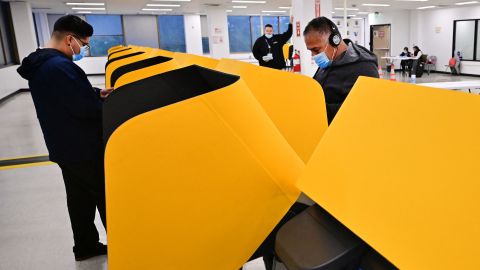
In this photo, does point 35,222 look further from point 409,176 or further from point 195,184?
point 409,176

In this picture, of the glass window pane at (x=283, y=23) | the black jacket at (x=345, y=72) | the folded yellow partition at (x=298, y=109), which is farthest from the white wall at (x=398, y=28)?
the folded yellow partition at (x=298, y=109)

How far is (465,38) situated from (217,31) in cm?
1096

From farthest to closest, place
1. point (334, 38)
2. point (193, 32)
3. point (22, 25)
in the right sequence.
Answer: point (193, 32), point (22, 25), point (334, 38)

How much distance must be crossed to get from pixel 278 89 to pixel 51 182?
346 cm

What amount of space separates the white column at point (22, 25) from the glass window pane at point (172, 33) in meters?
7.21

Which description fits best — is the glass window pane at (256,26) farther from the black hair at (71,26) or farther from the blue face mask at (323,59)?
the black hair at (71,26)

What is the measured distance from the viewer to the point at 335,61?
7.04 feet

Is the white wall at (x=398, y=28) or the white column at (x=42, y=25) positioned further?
the white wall at (x=398, y=28)

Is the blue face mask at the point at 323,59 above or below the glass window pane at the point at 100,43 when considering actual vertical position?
below

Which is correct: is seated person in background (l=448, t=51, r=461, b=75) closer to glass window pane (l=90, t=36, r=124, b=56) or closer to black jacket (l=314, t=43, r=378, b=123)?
glass window pane (l=90, t=36, r=124, b=56)

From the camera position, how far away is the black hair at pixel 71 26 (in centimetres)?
214

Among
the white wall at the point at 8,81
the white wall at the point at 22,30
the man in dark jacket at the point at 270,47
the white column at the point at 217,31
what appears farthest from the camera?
the white column at the point at 217,31

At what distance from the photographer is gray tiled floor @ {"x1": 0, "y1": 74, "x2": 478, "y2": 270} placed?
7.79ft

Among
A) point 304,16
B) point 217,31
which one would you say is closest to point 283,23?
point 217,31
